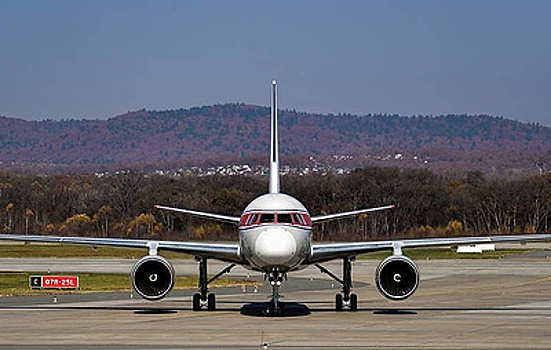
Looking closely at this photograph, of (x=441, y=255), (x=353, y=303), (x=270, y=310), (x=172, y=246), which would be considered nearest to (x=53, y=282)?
(x=172, y=246)

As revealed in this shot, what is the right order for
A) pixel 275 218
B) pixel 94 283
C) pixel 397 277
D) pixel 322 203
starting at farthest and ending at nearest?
pixel 322 203, pixel 94 283, pixel 397 277, pixel 275 218

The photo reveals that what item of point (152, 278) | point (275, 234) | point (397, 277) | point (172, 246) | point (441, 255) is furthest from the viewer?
point (441, 255)

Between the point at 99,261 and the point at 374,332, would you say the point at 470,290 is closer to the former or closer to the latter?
the point at 374,332

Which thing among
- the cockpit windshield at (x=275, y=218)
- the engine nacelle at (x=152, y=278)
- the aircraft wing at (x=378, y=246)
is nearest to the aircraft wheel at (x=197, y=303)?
the engine nacelle at (x=152, y=278)

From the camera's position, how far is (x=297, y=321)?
3130 cm

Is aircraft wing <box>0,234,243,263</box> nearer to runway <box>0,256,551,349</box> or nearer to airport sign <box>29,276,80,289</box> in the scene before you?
runway <box>0,256,551,349</box>

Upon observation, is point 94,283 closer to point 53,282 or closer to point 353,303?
point 53,282

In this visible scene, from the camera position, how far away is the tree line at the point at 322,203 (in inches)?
4724

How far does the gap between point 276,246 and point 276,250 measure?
11 cm

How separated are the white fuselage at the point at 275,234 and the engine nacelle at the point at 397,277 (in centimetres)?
238

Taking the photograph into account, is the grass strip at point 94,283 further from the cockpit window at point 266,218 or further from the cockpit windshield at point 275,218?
the cockpit window at point 266,218

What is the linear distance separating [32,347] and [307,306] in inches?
597

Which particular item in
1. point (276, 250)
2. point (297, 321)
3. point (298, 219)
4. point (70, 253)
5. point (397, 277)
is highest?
point (70, 253)

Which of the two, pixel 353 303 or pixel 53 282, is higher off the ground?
pixel 53 282
